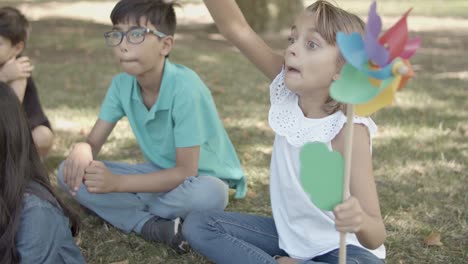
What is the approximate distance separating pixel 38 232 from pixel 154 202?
0.87 metres

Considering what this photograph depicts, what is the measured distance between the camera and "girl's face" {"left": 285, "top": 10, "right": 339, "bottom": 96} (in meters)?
2.08

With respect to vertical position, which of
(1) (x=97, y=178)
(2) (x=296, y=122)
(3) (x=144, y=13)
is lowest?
(1) (x=97, y=178)

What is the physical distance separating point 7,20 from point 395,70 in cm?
234

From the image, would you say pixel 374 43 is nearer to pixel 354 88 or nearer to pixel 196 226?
pixel 354 88

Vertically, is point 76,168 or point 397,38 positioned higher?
point 397,38

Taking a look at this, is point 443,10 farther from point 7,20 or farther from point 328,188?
point 328,188

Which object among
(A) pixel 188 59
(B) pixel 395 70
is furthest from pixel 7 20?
(A) pixel 188 59

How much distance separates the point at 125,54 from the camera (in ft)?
9.24

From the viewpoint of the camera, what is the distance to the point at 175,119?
2.88 meters

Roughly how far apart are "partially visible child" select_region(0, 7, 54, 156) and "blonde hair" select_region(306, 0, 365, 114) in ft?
5.62

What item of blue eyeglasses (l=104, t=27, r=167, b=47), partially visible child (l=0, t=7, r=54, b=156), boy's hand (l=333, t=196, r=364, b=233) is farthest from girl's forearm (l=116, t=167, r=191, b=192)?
boy's hand (l=333, t=196, r=364, b=233)

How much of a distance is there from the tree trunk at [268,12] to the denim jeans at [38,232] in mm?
6808

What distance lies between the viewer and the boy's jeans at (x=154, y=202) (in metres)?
2.88

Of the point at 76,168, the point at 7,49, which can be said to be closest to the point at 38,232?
the point at 76,168
